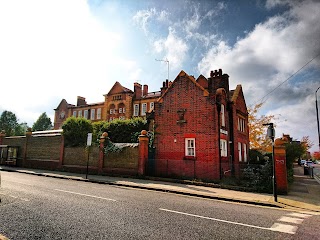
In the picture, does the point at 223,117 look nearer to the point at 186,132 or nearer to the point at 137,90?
the point at 186,132

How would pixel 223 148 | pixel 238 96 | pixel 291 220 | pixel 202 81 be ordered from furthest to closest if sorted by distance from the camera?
1. pixel 202 81
2. pixel 238 96
3. pixel 223 148
4. pixel 291 220

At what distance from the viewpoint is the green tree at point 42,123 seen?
3068 inches

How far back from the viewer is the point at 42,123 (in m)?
78.7

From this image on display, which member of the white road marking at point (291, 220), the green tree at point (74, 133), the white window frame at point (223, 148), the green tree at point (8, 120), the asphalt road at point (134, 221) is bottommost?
the white road marking at point (291, 220)

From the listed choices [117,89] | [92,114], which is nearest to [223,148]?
[117,89]

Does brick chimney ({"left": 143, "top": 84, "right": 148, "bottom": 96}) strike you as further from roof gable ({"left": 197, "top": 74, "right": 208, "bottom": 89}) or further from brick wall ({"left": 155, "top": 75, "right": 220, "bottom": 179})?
brick wall ({"left": 155, "top": 75, "right": 220, "bottom": 179})

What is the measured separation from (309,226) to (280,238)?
1949 millimetres

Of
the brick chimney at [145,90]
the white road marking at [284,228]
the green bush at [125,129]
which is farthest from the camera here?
the brick chimney at [145,90]

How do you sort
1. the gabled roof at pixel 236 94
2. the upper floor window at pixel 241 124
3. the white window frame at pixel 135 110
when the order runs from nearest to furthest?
the gabled roof at pixel 236 94 → the upper floor window at pixel 241 124 → the white window frame at pixel 135 110

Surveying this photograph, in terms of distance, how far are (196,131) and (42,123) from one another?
76452 mm

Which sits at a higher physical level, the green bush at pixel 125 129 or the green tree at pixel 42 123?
the green tree at pixel 42 123

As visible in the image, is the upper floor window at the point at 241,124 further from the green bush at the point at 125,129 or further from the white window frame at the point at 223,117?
the green bush at the point at 125,129

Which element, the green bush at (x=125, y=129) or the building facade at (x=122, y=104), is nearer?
the green bush at (x=125, y=129)

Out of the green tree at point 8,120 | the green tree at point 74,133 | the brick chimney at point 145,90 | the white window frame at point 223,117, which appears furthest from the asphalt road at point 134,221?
the green tree at point 8,120
